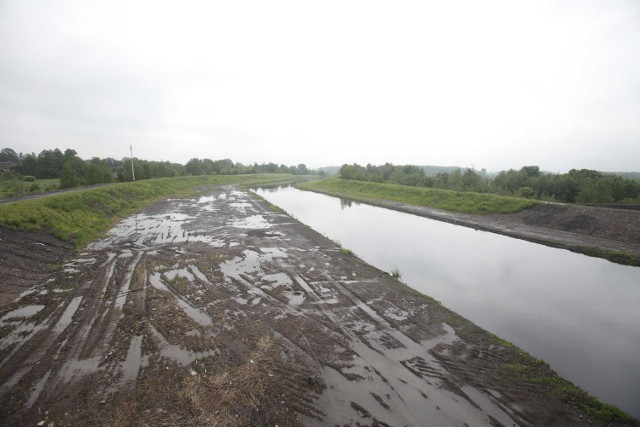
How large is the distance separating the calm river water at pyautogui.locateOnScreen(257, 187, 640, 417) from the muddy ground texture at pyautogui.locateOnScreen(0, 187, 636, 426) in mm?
1217

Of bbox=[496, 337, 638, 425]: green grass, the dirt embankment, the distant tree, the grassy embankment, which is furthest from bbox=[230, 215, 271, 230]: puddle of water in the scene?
the distant tree

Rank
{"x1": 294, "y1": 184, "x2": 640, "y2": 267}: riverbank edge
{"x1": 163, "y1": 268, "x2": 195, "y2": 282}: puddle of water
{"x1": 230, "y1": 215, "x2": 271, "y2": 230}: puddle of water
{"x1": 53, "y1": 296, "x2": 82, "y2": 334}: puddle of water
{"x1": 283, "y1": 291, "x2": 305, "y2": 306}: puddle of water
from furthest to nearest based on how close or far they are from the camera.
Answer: {"x1": 230, "y1": 215, "x2": 271, "y2": 230}: puddle of water
{"x1": 294, "y1": 184, "x2": 640, "y2": 267}: riverbank edge
{"x1": 163, "y1": 268, "x2": 195, "y2": 282}: puddle of water
{"x1": 283, "y1": 291, "x2": 305, "y2": 306}: puddle of water
{"x1": 53, "y1": 296, "x2": 82, "y2": 334}: puddle of water

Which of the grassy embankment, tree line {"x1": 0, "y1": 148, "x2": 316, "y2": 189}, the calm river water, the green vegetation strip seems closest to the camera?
the calm river water

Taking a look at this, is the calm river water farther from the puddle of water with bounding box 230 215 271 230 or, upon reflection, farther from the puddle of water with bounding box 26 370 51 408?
the puddle of water with bounding box 26 370 51 408

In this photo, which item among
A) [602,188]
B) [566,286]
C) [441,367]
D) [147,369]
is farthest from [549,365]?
[602,188]

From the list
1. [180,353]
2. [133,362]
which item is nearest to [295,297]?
[180,353]

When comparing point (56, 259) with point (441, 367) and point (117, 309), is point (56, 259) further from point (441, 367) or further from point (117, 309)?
point (441, 367)

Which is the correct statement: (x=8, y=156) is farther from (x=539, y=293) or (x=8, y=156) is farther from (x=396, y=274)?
(x=539, y=293)

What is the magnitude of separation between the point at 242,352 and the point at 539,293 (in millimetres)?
10786

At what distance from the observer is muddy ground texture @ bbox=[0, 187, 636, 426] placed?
487 cm

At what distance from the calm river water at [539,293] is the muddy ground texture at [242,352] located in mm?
1217

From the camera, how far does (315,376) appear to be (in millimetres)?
5691

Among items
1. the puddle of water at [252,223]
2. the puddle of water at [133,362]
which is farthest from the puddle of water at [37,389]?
the puddle of water at [252,223]

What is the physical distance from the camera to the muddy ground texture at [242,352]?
16.0 feet
